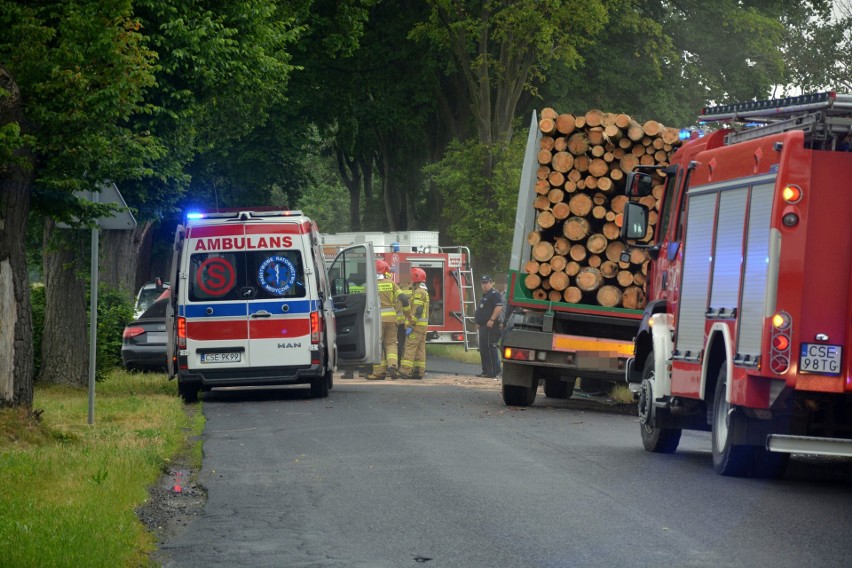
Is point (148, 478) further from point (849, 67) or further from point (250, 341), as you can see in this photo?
point (849, 67)

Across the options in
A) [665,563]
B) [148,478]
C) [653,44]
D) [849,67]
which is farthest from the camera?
[849,67]

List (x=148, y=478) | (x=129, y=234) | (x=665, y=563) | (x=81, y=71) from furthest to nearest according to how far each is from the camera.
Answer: (x=129, y=234) < (x=81, y=71) < (x=148, y=478) < (x=665, y=563)

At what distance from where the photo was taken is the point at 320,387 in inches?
779

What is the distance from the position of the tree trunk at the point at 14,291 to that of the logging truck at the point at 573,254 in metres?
6.45

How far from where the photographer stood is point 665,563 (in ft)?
24.4

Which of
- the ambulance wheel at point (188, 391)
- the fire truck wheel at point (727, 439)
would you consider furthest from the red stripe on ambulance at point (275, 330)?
the fire truck wheel at point (727, 439)

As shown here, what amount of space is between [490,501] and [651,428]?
146 inches

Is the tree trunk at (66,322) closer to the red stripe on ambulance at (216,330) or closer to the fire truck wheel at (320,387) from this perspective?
the red stripe on ambulance at (216,330)

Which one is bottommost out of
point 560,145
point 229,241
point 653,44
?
point 229,241

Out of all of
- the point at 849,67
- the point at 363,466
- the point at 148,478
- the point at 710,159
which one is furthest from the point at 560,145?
the point at 849,67

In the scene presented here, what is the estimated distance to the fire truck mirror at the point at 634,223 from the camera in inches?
523

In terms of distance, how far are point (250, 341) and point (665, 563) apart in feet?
40.0

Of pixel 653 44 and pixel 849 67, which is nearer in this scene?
pixel 653 44

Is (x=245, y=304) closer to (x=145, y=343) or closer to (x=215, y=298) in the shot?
(x=215, y=298)
